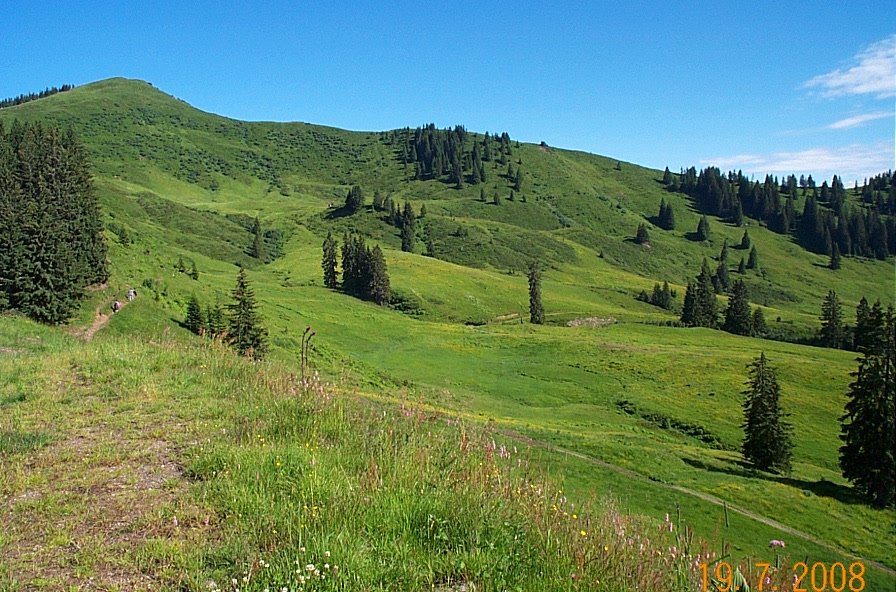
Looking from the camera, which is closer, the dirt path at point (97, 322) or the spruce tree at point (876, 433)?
the dirt path at point (97, 322)

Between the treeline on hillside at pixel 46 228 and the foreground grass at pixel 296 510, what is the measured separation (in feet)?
111

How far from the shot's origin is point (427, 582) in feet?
14.5

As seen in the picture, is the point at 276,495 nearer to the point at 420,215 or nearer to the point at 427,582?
the point at 427,582

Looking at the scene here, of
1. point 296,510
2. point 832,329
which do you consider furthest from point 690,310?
→ point 296,510

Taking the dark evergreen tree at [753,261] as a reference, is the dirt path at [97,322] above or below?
below

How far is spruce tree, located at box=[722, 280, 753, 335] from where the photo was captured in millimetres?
112250

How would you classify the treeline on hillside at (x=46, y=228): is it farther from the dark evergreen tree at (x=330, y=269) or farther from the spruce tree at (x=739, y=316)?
the spruce tree at (x=739, y=316)

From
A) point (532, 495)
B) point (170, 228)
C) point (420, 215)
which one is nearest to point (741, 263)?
point (420, 215)

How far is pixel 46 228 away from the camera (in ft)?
125

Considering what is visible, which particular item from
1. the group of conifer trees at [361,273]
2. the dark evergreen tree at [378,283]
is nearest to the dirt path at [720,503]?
the dark evergreen tree at [378,283]

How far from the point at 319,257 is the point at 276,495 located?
139m

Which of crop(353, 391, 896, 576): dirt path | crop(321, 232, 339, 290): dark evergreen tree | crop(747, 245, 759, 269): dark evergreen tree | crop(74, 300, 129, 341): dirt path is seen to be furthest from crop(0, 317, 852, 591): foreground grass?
crop(747, 245, 759, 269): dark evergreen tree

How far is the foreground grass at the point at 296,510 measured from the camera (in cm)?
443

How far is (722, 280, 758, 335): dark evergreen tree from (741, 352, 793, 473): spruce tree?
72794mm
